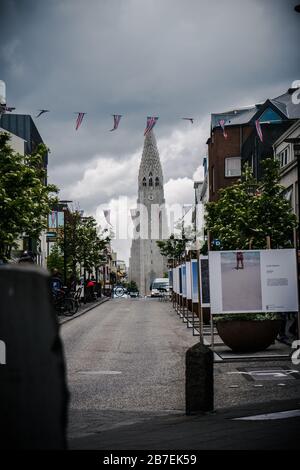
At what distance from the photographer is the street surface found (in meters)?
6.72

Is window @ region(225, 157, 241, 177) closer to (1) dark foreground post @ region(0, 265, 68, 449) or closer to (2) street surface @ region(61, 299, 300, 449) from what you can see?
(2) street surface @ region(61, 299, 300, 449)

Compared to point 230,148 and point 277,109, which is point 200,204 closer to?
point 230,148

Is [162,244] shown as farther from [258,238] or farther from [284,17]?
[284,17]

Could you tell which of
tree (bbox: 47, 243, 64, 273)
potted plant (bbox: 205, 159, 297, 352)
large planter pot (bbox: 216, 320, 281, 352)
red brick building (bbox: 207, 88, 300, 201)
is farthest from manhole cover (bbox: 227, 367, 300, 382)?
tree (bbox: 47, 243, 64, 273)

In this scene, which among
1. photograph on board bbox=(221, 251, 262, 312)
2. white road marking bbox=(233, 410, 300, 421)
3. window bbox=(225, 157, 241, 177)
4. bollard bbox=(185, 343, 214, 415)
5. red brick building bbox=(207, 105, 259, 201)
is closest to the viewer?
white road marking bbox=(233, 410, 300, 421)

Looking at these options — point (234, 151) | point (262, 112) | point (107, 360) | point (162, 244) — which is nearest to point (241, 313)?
point (107, 360)

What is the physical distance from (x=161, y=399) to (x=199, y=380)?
6.18ft

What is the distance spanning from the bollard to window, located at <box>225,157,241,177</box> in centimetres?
5563

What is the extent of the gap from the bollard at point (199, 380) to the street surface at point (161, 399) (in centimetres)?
18

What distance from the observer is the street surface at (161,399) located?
672 cm

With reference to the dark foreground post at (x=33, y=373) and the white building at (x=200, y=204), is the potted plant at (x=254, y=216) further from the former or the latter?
the dark foreground post at (x=33, y=373)

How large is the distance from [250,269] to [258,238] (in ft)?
39.6

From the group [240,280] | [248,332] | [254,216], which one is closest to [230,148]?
[254,216]

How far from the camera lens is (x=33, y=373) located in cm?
267
